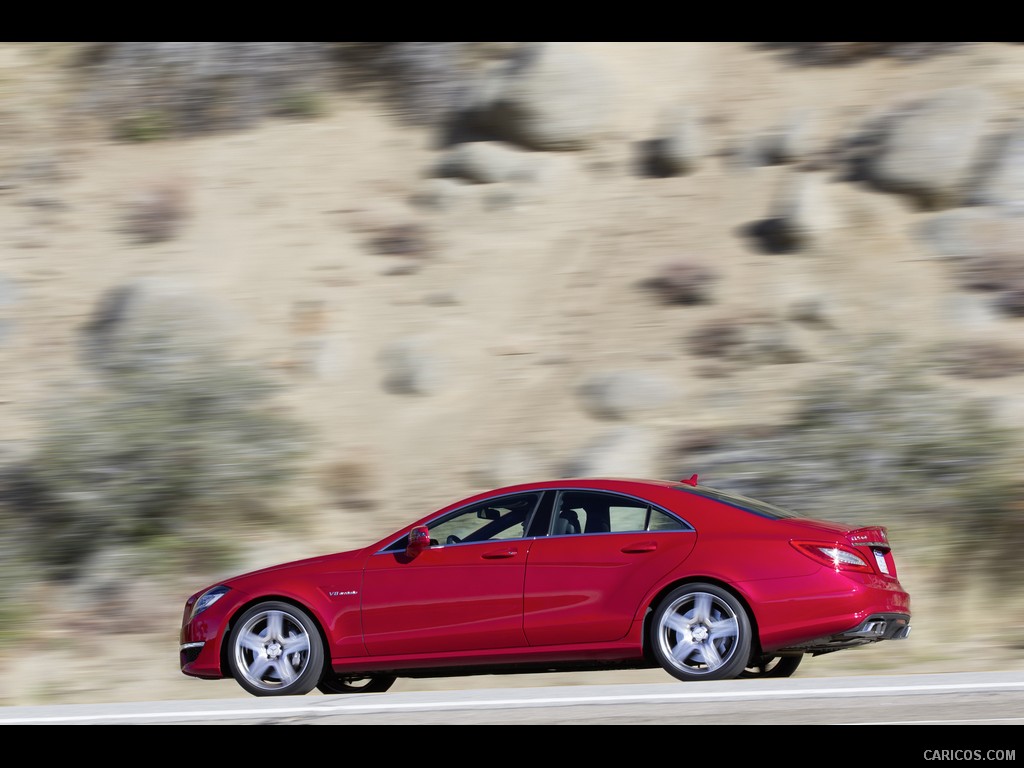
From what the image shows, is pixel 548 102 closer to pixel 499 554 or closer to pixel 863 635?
pixel 499 554

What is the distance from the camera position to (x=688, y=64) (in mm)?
20984

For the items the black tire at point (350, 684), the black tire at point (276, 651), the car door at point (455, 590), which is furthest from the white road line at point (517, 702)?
the black tire at point (350, 684)

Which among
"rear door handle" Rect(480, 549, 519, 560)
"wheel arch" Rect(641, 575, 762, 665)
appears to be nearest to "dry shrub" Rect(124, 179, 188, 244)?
"rear door handle" Rect(480, 549, 519, 560)

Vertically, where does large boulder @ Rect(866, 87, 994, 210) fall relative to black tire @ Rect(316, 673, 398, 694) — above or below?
above

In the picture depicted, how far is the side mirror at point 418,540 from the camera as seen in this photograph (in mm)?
8000

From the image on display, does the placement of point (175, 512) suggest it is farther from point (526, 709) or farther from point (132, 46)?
point (132, 46)

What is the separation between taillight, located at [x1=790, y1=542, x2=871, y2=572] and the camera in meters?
7.46

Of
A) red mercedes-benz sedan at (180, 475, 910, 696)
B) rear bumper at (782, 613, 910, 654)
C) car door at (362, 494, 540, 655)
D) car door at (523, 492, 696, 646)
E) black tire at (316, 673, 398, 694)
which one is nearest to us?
rear bumper at (782, 613, 910, 654)

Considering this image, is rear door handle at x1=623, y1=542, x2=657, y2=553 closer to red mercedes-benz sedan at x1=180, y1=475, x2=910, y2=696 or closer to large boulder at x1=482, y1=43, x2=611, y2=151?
red mercedes-benz sedan at x1=180, y1=475, x2=910, y2=696

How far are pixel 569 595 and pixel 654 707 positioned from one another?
118 cm

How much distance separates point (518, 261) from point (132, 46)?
8460mm

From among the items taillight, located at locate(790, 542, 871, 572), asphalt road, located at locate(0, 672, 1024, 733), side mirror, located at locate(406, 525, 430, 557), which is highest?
side mirror, located at locate(406, 525, 430, 557)

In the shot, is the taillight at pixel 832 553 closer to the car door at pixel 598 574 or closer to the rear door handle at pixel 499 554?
the car door at pixel 598 574

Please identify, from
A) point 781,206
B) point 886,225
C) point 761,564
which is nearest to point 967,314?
point 886,225
